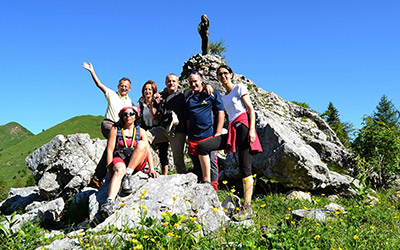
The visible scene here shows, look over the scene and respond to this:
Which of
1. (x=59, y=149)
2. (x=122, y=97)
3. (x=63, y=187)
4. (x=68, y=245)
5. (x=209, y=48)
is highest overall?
(x=209, y=48)

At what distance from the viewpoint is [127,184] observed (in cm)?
502

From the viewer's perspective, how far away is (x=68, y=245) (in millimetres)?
3947

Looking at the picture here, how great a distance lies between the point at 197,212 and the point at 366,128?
33.2 feet

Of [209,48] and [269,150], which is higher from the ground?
[209,48]

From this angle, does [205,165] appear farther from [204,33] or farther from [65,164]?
[204,33]

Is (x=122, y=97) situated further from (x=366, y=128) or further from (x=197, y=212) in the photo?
(x=366, y=128)

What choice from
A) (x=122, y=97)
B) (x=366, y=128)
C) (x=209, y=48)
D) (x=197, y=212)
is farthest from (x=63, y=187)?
(x=209, y=48)

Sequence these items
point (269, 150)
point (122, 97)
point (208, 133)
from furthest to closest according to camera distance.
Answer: point (269, 150), point (122, 97), point (208, 133)

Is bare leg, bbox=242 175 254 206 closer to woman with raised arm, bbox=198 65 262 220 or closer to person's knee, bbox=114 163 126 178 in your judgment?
woman with raised arm, bbox=198 65 262 220

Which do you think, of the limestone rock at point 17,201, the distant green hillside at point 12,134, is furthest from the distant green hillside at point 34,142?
the limestone rock at point 17,201

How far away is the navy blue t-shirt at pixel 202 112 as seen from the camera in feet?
19.3

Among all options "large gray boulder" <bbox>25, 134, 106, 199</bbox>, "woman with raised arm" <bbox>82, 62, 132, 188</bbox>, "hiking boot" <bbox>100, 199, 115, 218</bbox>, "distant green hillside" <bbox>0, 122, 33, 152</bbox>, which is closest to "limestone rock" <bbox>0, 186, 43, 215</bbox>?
"large gray boulder" <bbox>25, 134, 106, 199</bbox>

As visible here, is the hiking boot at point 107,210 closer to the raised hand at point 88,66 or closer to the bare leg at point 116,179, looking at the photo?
the bare leg at point 116,179

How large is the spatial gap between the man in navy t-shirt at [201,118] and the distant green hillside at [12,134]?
14175cm
